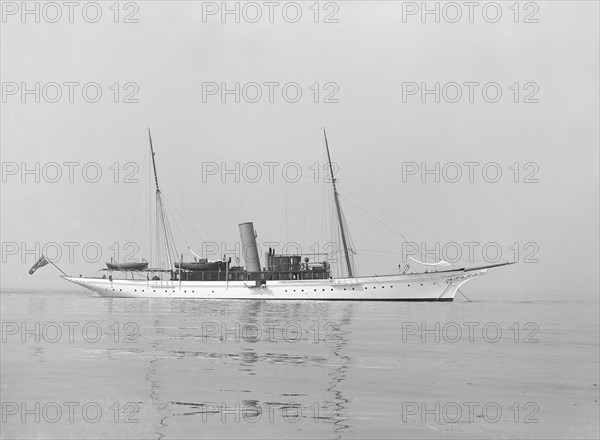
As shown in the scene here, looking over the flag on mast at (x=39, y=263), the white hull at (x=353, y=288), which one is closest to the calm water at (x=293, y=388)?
the white hull at (x=353, y=288)

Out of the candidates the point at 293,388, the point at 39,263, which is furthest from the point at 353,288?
the point at 293,388

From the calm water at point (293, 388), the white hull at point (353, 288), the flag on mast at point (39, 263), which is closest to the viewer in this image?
the calm water at point (293, 388)

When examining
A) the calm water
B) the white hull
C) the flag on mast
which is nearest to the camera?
the calm water

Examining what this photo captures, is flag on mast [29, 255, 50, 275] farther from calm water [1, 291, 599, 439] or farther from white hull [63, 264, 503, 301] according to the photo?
calm water [1, 291, 599, 439]

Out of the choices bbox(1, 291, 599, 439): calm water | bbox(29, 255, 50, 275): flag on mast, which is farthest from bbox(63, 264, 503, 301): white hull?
bbox(1, 291, 599, 439): calm water

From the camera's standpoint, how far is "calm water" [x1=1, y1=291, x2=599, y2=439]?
1330cm

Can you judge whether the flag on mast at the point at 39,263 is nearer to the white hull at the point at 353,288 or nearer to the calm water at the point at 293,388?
the white hull at the point at 353,288

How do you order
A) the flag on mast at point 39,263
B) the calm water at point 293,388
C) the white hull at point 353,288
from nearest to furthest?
the calm water at point 293,388 → the white hull at point 353,288 → the flag on mast at point 39,263

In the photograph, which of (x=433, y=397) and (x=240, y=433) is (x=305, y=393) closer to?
(x=433, y=397)

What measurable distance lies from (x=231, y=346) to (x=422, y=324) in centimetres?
1984

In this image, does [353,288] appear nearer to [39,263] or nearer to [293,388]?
[39,263]

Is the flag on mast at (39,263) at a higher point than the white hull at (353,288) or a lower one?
higher

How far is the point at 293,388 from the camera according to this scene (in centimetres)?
1766

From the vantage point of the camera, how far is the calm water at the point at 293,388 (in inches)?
524
